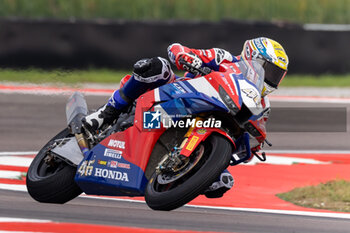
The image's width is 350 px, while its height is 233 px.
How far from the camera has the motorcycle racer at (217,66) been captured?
6426 millimetres

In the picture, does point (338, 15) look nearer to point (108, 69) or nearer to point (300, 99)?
point (300, 99)

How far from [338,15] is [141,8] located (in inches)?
192

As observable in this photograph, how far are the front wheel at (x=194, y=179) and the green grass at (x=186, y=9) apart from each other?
12.0m

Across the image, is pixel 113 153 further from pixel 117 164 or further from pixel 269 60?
pixel 269 60

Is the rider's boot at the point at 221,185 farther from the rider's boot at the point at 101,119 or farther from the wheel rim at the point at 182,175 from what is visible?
the rider's boot at the point at 101,119

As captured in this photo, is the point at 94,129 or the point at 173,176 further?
the point at 94,129

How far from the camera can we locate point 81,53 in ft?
50.4

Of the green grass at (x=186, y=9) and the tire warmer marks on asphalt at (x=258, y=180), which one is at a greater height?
the tire warmer marks on asphalt at (x=258, y=180)

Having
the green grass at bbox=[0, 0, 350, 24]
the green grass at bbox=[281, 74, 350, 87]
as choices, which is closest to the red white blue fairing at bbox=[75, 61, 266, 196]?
the green grass at bbox=[281, 74, 350, 87]

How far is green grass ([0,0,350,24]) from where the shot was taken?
696 inches

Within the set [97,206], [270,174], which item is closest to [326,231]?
[97,206]

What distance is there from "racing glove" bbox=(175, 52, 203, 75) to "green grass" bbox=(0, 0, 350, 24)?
37.5 feet

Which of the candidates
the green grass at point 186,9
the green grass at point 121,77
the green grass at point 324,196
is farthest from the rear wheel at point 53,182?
the green grass at point 186,9

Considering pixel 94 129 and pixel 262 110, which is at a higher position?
pixel 262 110
